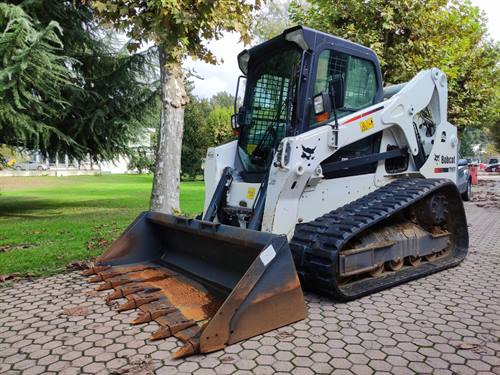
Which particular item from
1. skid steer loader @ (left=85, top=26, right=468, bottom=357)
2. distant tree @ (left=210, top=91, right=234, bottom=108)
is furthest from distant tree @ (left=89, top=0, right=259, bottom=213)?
distant tree @ (left=210, top=91, right=234, bottom=108)

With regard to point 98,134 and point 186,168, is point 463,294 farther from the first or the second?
point 186,168

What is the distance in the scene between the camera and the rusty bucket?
10.1ft

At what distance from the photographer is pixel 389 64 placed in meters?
13.0

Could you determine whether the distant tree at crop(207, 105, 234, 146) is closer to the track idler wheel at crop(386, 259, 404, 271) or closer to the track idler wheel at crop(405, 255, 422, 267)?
the track idler wheel at crop(405, 255, 422, 267)

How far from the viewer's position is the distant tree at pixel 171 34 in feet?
23.5

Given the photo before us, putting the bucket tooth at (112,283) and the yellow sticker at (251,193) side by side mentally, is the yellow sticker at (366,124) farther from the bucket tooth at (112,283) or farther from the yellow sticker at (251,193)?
the bucket tooth at (112,283)

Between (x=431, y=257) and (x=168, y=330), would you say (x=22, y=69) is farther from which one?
(x=431, y=257)

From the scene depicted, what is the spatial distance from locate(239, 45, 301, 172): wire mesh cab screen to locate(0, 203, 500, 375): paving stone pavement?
6.44ft

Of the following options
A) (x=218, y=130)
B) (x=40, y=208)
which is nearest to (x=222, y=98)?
(x=218, y=130)

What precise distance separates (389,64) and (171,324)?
1196cm

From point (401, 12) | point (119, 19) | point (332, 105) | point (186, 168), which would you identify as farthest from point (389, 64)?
point (186, 168)

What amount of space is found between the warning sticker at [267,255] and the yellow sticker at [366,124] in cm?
223

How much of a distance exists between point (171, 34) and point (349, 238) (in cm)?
541

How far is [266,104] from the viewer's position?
545 cm
